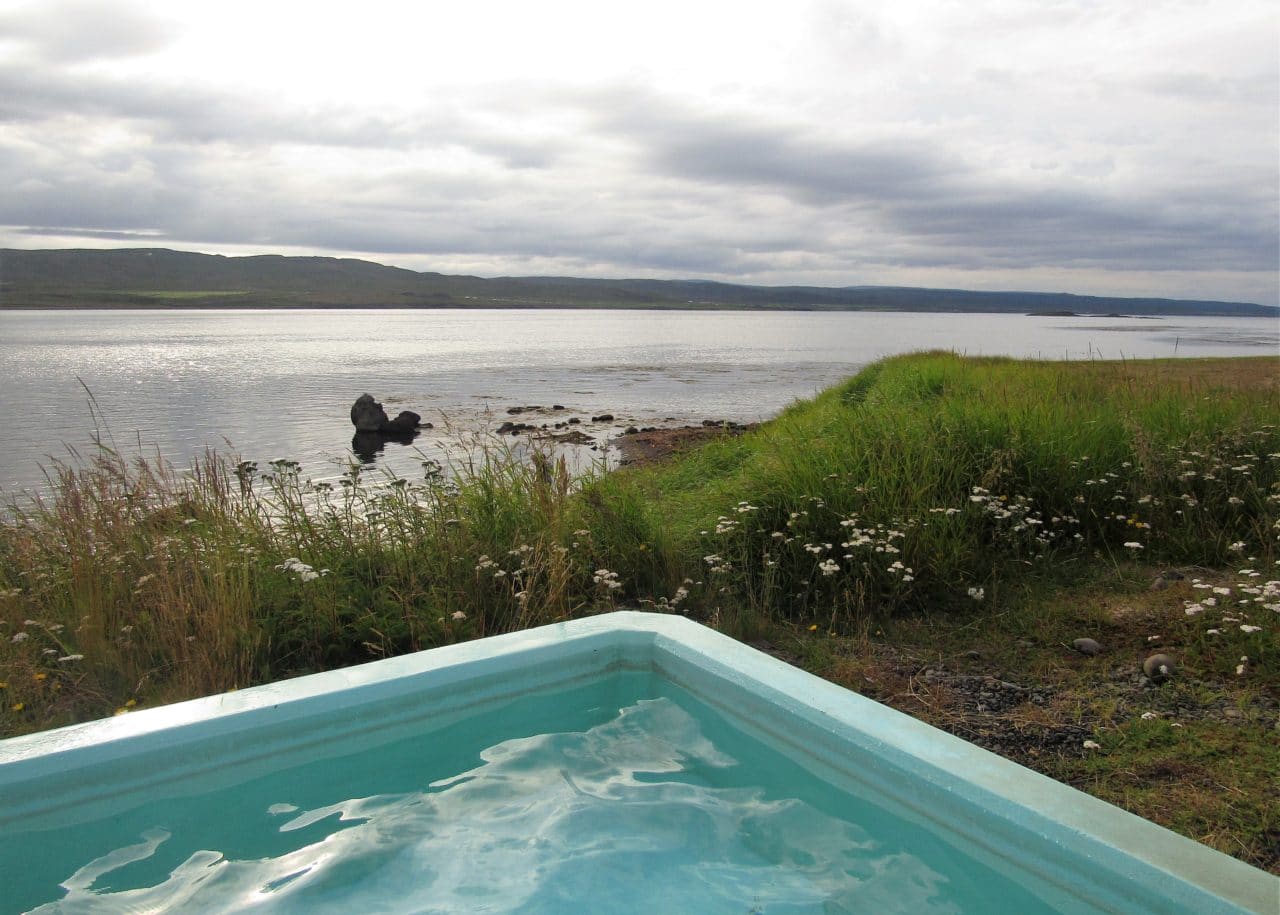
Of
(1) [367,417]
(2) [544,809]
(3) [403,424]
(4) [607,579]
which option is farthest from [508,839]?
(3) [403,424]

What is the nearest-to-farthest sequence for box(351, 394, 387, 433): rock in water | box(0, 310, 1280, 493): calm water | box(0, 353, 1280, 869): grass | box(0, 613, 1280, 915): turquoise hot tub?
box(0, 613, 1280, 915): turquoise hot tub, box(0, 353, 1280, 869): grass, box(0, 310, 1280, 493): calm water, box(351, 394, 387, 433): rock in water

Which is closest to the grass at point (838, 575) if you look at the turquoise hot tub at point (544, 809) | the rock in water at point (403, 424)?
the turquoise hot tub at point (544, 809)

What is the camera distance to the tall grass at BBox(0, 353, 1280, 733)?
4.13 metres

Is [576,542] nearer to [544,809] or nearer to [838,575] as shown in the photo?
[838,575]

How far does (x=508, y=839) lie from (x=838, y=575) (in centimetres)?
293

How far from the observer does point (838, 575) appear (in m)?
5.14

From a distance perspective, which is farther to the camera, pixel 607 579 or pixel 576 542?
pixel 576 542

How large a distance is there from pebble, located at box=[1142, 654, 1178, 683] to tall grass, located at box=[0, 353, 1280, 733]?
0.97 m

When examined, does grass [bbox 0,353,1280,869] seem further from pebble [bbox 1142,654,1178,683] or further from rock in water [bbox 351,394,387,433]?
rock in water [bbox 351,394,387,433]

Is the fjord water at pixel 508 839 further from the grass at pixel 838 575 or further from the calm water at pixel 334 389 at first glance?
the calm water at pixel 334 389

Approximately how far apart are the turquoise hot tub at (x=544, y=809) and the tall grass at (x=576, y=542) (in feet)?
4.25

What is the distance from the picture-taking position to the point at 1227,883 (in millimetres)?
1845

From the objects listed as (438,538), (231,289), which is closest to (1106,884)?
(438,538)

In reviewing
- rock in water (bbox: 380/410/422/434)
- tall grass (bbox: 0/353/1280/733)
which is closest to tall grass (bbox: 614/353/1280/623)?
tall grass (bbox: 0/353/1280/733)
